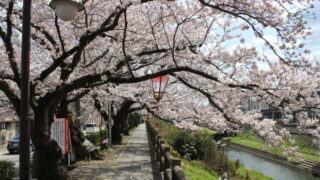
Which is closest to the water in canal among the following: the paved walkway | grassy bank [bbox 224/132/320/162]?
grassy bank [bbox 224/132/320/162]

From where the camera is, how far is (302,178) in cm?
2559

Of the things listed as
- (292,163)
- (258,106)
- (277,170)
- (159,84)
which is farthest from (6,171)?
(292,163)

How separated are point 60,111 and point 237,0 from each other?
8.83 metres

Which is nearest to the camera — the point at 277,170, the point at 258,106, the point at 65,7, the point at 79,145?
the point at 65,7

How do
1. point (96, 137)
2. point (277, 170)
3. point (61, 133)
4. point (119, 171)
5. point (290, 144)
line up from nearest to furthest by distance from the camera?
point (61, 133) → point (290, 144) → point (119, 171) → point (96, 137) → point (277, 170)

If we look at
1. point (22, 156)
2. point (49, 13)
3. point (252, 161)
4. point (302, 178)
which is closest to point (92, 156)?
point (49, 13)

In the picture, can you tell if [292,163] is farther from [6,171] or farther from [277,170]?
[6,171]

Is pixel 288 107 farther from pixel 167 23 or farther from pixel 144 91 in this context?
pixel 144 91

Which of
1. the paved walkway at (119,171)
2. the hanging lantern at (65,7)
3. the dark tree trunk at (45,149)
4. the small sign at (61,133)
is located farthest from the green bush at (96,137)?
the hanging lantern at (65,7)

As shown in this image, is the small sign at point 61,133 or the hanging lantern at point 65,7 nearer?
the hanging lantern at point 65,7

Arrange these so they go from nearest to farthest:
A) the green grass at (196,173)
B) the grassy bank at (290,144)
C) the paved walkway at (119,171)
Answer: the grassy bank at (290,144)
the paved walkway at (119,171)
the green grass at (196,173)

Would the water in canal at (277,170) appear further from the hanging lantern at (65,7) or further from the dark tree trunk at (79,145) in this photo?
the hanging lantern at (65,7)

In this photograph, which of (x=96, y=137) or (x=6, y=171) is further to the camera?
(x=96, y=137)

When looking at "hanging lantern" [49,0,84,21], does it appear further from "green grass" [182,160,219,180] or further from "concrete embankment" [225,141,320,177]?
"concrete embankment" [225,141,320,177]
